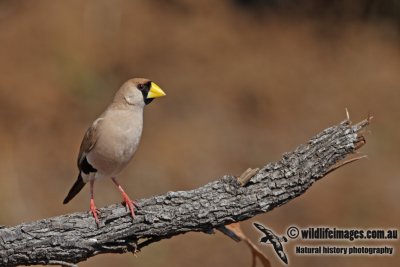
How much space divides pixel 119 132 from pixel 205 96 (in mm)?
6956

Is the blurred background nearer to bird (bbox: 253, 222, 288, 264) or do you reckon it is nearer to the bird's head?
bird (bbox: 253, 222, 288, 264)

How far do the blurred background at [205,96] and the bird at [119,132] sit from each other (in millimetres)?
4446

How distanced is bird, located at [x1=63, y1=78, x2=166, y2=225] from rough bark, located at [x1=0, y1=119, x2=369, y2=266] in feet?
0.88

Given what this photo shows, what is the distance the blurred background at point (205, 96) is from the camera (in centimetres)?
1042

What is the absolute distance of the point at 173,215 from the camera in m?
4.81

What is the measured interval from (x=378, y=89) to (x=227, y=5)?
2611 mm

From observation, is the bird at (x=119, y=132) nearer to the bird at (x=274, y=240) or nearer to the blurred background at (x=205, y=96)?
the bird at (x=274, y=240)

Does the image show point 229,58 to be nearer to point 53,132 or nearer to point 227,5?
point 227,5

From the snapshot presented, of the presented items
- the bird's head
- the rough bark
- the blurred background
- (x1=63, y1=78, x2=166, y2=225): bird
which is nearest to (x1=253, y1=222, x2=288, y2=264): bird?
the rough bark

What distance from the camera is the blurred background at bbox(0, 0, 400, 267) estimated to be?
10422 millimetres

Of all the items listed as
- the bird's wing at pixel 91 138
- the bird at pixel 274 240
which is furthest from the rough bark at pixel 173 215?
the bird at pixel 274 240

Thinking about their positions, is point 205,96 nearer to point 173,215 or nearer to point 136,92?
point 136,92

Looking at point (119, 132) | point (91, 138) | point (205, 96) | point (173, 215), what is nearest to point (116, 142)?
point (119, 132)

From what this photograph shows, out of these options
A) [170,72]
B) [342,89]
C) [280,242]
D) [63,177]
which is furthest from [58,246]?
[342,89]
